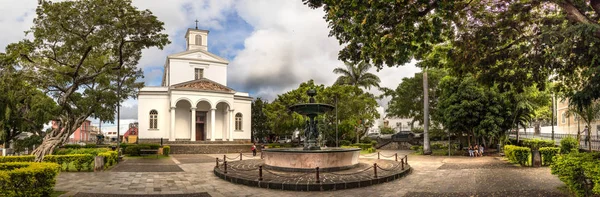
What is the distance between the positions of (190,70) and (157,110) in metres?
6.08

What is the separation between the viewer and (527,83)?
11.4 m

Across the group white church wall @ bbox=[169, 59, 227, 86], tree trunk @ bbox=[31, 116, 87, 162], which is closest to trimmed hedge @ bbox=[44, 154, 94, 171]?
tree trunk @ bbox=[31, 116, 87, 162]

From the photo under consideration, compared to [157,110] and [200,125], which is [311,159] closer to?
[157,110]

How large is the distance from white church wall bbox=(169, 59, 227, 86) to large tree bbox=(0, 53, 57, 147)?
14.1 metres

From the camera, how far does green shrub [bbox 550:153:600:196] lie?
791 cm

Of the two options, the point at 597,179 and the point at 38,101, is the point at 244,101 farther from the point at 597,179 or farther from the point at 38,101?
the point at 597,179

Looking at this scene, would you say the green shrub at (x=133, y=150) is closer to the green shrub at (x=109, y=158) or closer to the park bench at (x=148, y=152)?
the park bench at (x=148, y=152)

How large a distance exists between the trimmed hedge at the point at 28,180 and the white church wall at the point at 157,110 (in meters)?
25.4

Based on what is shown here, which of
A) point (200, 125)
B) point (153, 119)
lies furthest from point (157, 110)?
point (200, 125)

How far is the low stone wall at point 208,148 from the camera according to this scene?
30.1 meters

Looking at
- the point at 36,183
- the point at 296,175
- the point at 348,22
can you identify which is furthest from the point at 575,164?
the point at 36,183

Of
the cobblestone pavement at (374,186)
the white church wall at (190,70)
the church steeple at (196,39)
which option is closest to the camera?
the cobblestone pavement at (374,186)

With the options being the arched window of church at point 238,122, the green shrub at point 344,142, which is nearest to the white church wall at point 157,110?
the arched window of church at point 238,122

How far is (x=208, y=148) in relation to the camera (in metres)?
31.3
